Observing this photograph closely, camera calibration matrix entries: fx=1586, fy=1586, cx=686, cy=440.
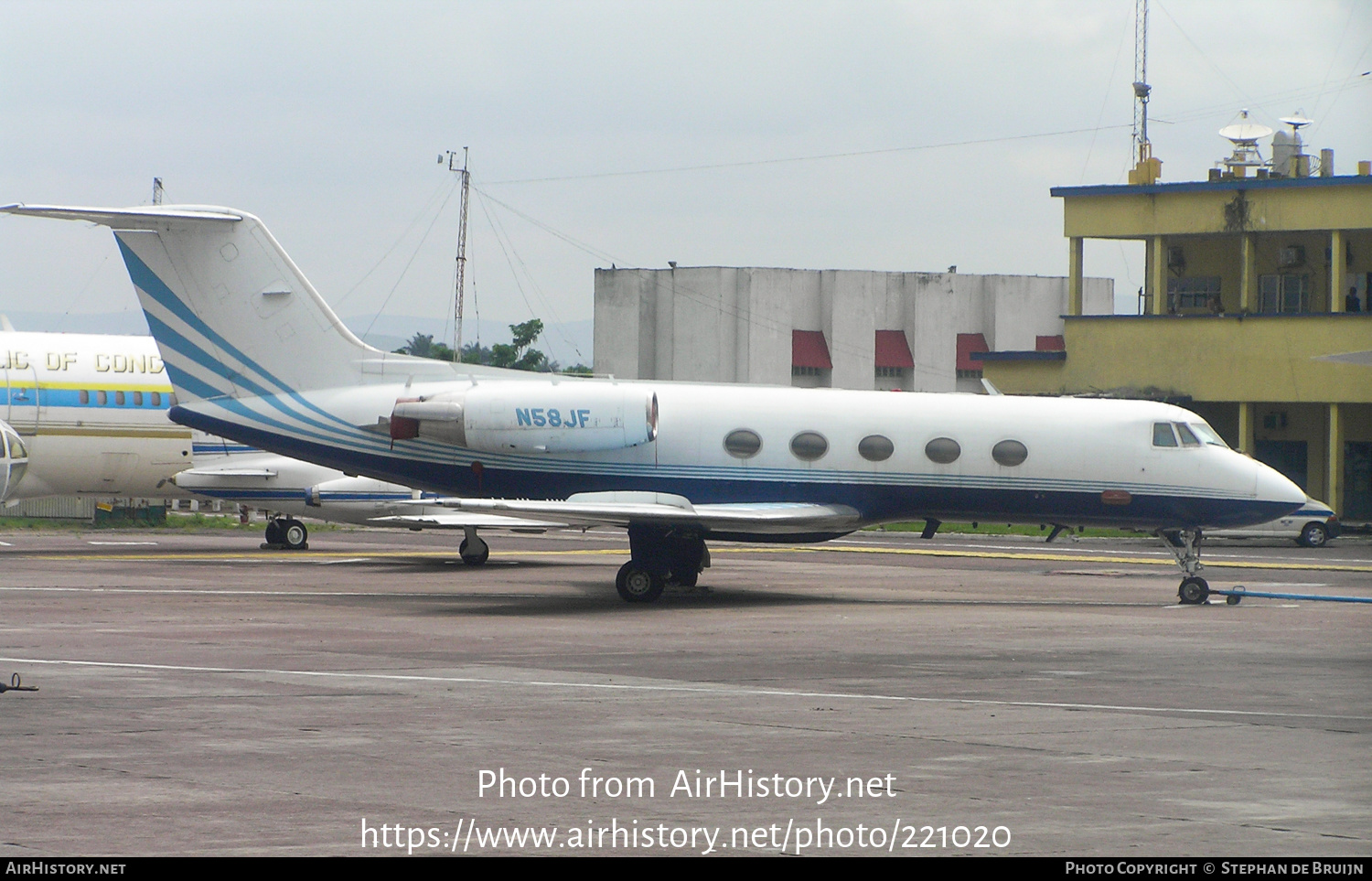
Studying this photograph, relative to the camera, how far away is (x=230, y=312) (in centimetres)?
2586

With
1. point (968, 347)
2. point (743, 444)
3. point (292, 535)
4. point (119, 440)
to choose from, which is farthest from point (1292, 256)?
point (119, 440)

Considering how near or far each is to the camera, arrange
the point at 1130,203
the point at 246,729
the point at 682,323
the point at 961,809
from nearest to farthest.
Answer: the point at 961,809
the point at 246,729
the point at 1130,203
the point at 682,323

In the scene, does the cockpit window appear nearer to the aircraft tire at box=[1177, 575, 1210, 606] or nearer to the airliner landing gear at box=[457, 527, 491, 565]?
the aircraft tire at box=[1177, 575, 1210, 606]

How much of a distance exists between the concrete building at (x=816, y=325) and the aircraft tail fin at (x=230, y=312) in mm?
49912

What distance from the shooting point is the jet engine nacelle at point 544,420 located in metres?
23.9

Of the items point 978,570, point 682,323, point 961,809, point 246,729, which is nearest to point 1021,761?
point 961,809

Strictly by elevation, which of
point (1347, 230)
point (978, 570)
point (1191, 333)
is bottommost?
point (978, 570)

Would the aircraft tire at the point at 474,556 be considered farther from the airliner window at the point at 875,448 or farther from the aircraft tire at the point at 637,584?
the airliner window at the point at 875,448

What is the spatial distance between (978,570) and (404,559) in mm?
11902

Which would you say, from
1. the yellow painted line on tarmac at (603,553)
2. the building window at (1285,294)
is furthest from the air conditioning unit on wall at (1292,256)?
the yellow painted line on tarmac at (603,553)

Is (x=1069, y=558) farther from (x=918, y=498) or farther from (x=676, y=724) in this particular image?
(x=676, y=724)

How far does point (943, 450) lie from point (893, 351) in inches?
2159

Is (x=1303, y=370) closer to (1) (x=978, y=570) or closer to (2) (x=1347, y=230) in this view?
(2) (x=1347, y=230)

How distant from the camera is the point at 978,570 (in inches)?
1284
